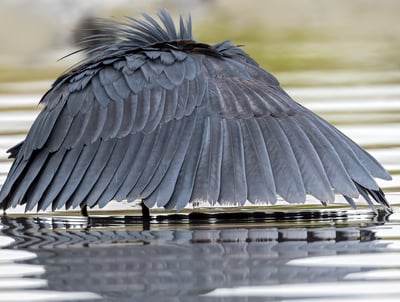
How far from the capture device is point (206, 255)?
23.6ft

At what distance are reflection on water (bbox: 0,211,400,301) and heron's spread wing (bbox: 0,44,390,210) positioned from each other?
0.22 metres

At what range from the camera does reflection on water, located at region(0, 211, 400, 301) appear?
6359 mm

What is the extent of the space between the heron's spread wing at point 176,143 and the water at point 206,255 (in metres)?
0.23

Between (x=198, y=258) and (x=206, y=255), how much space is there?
0.09 metres

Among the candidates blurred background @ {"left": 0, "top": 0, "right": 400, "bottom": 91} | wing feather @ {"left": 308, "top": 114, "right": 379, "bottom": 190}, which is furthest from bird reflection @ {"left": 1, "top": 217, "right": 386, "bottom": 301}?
blurred background @ {"left": 0, "top": 0, "right": 400, "bottom": 91}

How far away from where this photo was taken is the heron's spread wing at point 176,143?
26.5 feet

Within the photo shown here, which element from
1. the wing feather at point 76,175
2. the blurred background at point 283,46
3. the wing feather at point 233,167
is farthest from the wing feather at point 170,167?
the blurred background at point 283,46

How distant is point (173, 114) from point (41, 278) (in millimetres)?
1976

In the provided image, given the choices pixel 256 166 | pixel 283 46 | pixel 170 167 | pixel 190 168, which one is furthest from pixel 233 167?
pixel 283 46

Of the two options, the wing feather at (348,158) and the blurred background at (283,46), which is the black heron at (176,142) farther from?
the blurred background at (283,46)

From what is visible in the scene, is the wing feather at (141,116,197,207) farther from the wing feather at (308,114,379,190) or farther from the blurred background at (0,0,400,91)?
the blurred background at (0,0,400,91)

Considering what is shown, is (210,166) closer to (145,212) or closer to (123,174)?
(123,174)

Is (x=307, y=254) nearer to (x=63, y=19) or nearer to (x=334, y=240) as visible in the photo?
(x=334, y=240)

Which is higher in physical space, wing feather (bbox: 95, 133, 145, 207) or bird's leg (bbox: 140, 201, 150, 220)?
wing feather (bbox: 95, 133, 145, 207)
